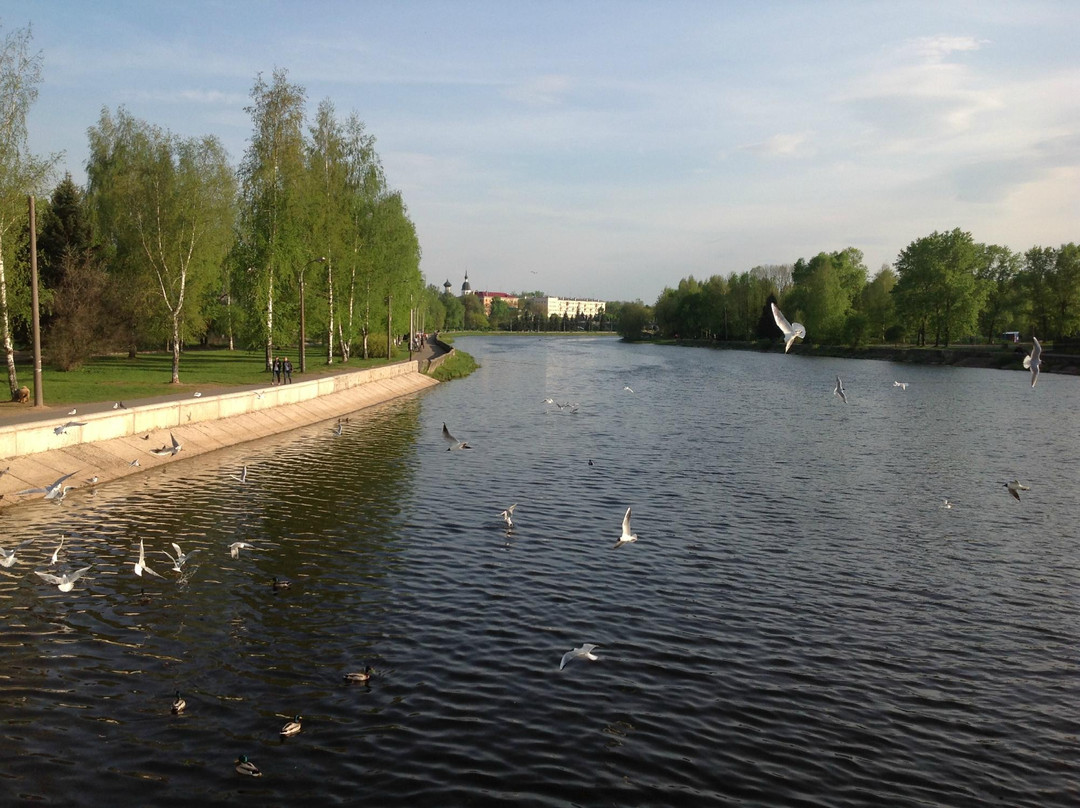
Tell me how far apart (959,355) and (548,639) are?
353ft

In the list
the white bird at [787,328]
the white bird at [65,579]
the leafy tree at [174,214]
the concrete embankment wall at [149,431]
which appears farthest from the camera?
the leafy tree at [174,214]

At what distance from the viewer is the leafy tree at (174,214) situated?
1857 inches

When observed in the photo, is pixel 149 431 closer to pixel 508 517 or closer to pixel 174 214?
pixel 508 517

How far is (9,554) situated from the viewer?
15867mm

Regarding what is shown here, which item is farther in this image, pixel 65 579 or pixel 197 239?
pixel 197 239

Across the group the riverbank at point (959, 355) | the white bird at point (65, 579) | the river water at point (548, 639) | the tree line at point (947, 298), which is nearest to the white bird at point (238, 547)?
the river water at point (548, 639)

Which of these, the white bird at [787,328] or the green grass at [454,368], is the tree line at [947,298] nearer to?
the green grass at [454,368]

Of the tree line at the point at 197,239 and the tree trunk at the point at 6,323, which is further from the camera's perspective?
the tree line at the point at 197,239

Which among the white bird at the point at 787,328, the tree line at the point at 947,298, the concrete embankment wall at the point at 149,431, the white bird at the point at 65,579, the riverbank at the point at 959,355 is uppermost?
the tree line at the point at 947,298

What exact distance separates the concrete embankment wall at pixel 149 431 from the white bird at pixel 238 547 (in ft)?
25.6

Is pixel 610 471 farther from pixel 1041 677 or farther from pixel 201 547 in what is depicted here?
pixel 1041 677

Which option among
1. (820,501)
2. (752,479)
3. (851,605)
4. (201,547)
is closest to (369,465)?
(201,547)

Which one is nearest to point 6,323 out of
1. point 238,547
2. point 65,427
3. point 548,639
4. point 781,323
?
point 65,427

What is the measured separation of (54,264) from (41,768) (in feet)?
195
